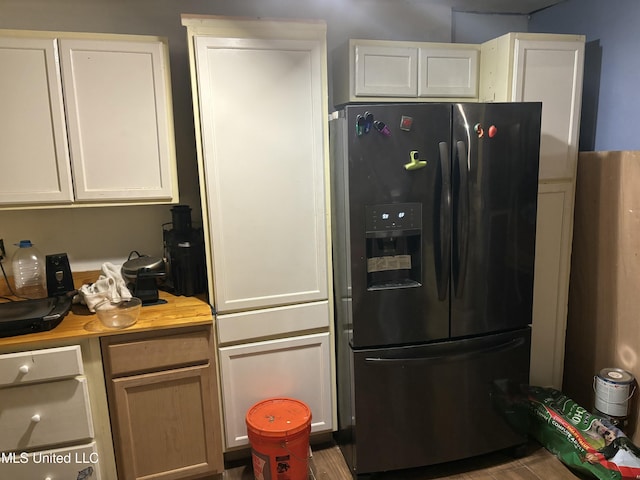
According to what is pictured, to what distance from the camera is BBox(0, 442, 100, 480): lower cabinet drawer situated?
5.95 feet

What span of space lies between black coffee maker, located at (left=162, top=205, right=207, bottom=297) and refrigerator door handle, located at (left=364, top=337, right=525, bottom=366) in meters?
0.86

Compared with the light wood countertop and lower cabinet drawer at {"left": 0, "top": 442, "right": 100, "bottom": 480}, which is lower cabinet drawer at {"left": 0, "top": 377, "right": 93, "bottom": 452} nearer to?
lower cabinet drawer at {"left": 0, "top": 442, "right": 100, "bottom": 480}

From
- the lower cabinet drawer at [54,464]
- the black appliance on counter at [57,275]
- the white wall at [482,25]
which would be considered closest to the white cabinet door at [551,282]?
the white wall at [482,25]

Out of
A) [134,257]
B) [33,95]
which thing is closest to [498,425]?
[134,257]

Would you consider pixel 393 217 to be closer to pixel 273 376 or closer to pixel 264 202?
pixel 264 202

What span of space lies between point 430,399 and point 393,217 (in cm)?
83

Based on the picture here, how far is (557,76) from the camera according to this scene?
2.22m

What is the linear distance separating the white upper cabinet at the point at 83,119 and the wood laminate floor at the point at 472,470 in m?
1.45

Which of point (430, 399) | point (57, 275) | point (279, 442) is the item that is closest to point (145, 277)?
point (57, 275)

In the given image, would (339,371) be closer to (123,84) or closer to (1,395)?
(1,395)

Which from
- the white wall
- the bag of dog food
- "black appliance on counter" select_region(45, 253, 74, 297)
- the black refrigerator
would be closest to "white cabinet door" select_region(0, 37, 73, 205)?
"black appliance on counter" select_region(45, 253, 74, 297)

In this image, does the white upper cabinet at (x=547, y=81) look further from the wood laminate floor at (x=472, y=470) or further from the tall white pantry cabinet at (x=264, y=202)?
the wood laminate floor at (x=472, y=470)

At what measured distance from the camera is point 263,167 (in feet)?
6.56

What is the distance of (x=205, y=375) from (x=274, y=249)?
599 millimetres
